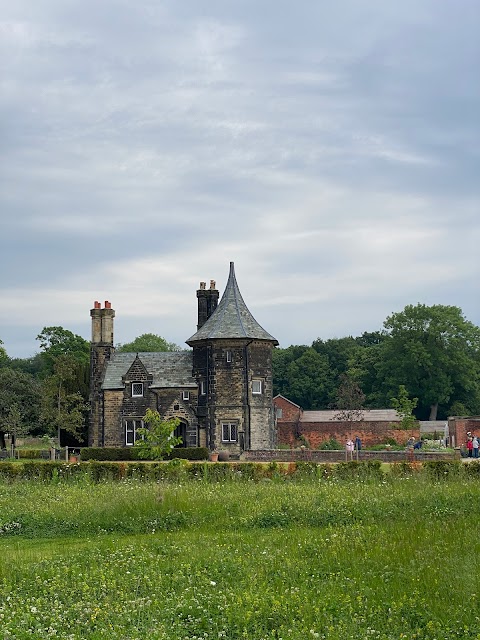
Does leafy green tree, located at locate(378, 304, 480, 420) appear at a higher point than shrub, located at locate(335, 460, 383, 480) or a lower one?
higher

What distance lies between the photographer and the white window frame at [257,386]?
48875mm

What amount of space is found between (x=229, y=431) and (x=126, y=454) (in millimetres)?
6331

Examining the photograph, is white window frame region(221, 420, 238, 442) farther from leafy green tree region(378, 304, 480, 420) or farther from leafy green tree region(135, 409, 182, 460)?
leafy green tree region(378, 304, 480, 420)

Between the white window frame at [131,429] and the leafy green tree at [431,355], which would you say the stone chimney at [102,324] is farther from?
the leafy green tree at [431,355]

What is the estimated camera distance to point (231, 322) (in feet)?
162

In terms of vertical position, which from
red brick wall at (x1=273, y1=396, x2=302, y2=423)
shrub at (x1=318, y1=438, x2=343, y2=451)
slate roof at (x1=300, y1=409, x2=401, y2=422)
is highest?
red brick wall at (x1=273, y1=396, x2=302, y2=423)

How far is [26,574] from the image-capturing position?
1299 cm

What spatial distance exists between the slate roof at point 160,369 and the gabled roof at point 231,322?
2208 mm

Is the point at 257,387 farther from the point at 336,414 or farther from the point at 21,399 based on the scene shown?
the point at 21,399

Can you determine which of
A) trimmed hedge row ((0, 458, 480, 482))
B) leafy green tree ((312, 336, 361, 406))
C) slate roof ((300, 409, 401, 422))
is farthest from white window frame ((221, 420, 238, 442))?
leafy green tree ((312, 336, 361, 406))

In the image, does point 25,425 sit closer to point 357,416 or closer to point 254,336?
point 254,336

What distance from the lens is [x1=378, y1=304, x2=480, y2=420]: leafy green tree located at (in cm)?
8088

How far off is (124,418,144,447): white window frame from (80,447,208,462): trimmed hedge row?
4.56 m

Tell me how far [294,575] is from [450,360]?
70672 mm
